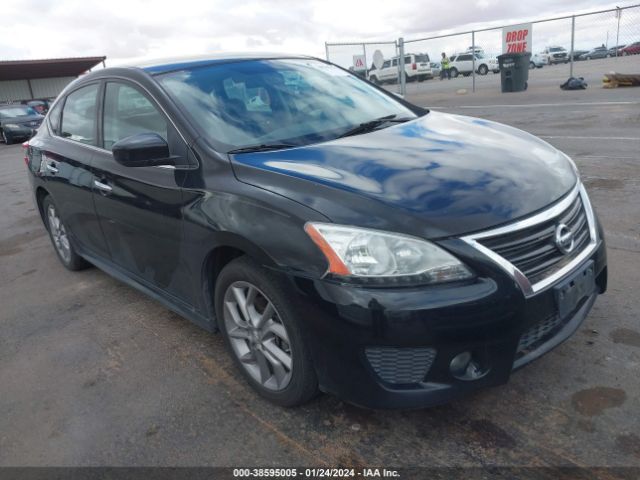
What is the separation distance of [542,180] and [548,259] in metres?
0.43

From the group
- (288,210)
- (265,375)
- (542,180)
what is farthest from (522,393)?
(288,210)

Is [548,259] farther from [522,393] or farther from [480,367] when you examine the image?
[522,393]

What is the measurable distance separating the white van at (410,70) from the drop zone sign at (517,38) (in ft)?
33.6

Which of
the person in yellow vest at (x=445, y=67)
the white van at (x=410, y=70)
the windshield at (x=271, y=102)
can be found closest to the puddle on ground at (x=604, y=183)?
the windshield at (x=271, y=102)

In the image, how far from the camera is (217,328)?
9.93 ft

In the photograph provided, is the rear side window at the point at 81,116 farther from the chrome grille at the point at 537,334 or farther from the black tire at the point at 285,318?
the chrome grille at the point at 537,334

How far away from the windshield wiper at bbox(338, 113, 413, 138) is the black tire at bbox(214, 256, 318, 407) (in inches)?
38.3

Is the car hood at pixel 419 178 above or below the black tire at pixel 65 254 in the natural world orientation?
above

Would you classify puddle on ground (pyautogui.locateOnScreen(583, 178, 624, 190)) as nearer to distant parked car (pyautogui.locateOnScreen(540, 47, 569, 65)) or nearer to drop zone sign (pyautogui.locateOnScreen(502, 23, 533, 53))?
drop zone sign (pyautogui.locateOnScreen(502, 23, 533, 53))

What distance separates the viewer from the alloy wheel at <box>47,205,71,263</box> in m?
4.84

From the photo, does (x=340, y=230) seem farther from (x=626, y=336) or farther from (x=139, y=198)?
(x=626, y=336)

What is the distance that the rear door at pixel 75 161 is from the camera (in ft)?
12.8

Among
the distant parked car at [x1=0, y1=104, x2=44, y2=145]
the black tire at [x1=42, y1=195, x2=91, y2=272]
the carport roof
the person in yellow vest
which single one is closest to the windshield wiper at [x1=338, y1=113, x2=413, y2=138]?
the black tire at [x1=42, y1=195, x2=91, y2=272]

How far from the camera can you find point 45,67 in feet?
127
